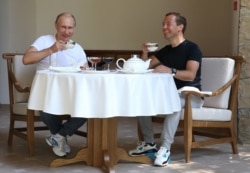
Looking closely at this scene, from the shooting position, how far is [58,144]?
3451mm

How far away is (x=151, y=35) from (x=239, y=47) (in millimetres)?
2454

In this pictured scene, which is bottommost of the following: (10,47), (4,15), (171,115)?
(171,115)

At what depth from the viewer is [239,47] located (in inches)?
160

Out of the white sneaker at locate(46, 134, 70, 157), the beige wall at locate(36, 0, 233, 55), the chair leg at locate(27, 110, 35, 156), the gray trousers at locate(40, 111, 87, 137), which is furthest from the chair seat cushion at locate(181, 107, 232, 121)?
the beige wall at locate(36, 0, 233, 55)

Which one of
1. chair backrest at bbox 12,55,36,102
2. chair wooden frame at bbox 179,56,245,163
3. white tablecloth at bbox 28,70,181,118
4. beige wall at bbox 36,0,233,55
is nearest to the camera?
white tablecloth at bbox 28,70,181,118

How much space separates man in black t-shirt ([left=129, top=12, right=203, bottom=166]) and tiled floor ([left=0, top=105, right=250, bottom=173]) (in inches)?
7.1

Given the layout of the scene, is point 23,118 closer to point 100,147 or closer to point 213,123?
point 100,147

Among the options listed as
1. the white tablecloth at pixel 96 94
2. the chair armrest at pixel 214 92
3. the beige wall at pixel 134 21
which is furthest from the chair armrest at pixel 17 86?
the beige wall at pixel 134 21

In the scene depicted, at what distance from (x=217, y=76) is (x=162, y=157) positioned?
905mm

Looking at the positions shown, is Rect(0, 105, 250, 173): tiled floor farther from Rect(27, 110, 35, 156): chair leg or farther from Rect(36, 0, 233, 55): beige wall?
Rect(36, 0, 233, 55): beige wall

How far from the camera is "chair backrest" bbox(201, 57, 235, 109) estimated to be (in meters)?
3.71

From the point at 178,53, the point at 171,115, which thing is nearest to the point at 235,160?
the point at 171,115

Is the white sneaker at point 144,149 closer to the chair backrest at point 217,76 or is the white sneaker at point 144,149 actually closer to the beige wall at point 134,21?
the chair backrest at point 217,76

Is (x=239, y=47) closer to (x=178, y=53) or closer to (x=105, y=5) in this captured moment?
(x=178, y=53)
